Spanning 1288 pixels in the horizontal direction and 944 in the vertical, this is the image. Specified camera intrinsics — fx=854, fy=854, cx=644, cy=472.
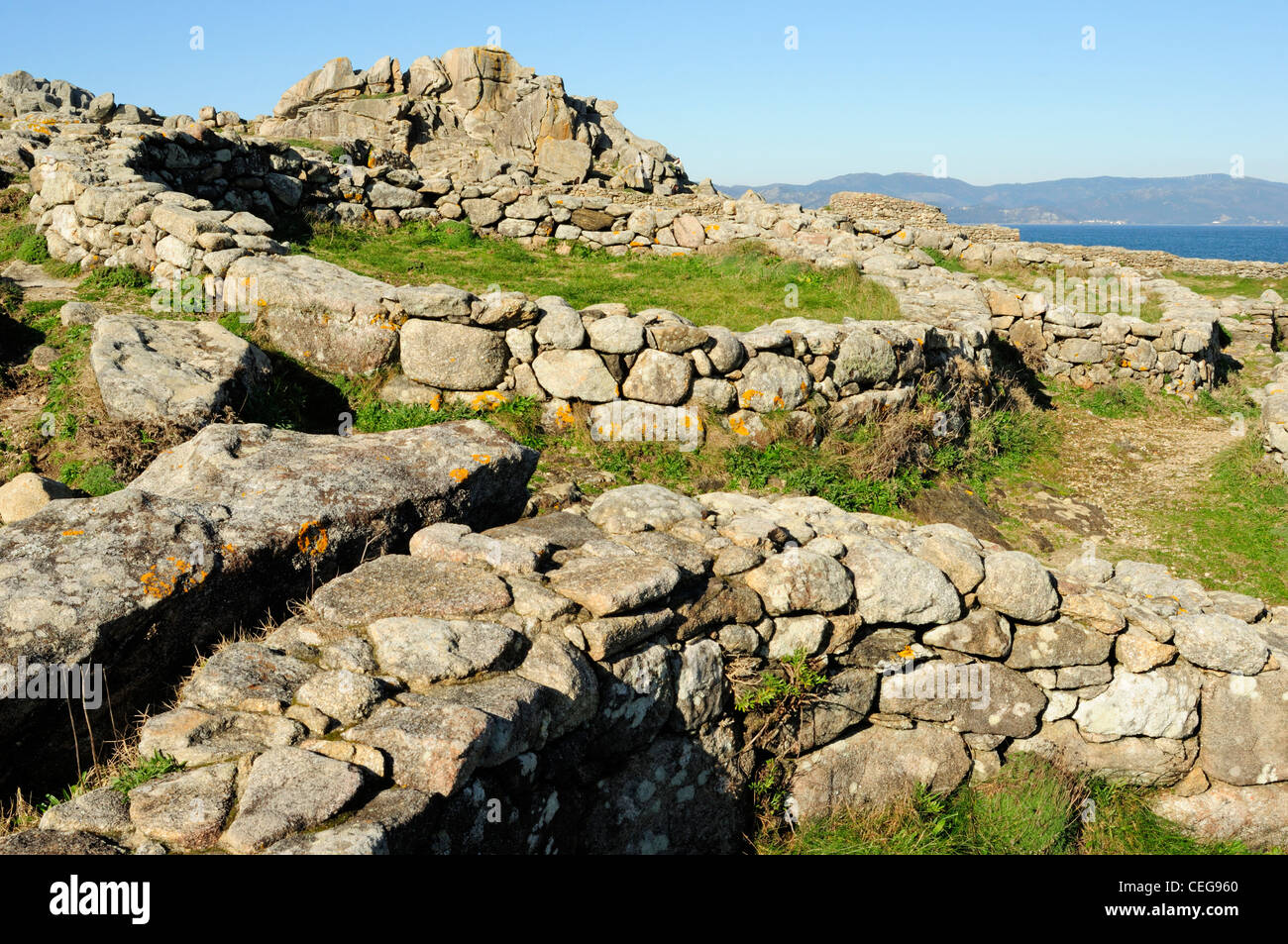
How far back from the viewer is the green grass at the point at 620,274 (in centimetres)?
1307

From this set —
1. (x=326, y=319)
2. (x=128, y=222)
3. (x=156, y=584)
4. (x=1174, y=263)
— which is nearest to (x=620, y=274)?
(x=326, y=319)

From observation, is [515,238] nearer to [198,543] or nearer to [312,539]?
[312,539]

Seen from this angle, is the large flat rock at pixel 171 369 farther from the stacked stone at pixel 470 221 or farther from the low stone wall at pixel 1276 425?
the low stone wall at pixel 1276 425

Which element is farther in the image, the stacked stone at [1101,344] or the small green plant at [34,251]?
the stacked stone at [1101,344]

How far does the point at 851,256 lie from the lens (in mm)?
16297

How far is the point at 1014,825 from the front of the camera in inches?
224

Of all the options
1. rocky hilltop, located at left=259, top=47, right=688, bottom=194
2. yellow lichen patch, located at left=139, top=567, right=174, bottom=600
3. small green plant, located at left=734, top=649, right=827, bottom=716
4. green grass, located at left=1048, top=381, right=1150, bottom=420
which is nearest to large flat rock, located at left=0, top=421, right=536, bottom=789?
yellow lichen patch, located at left=139, top=567, right=174, bottom=600

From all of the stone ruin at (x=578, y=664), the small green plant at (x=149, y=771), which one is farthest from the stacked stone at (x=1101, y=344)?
the small green plant at (x=149, y=771)

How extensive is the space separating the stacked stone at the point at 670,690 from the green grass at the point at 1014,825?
0.51ft

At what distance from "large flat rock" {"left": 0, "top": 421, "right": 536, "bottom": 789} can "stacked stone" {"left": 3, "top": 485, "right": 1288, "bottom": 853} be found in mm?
349

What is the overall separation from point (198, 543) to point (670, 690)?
271 centimetres

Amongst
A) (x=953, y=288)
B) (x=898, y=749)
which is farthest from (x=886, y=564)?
(x=953, y=288)
